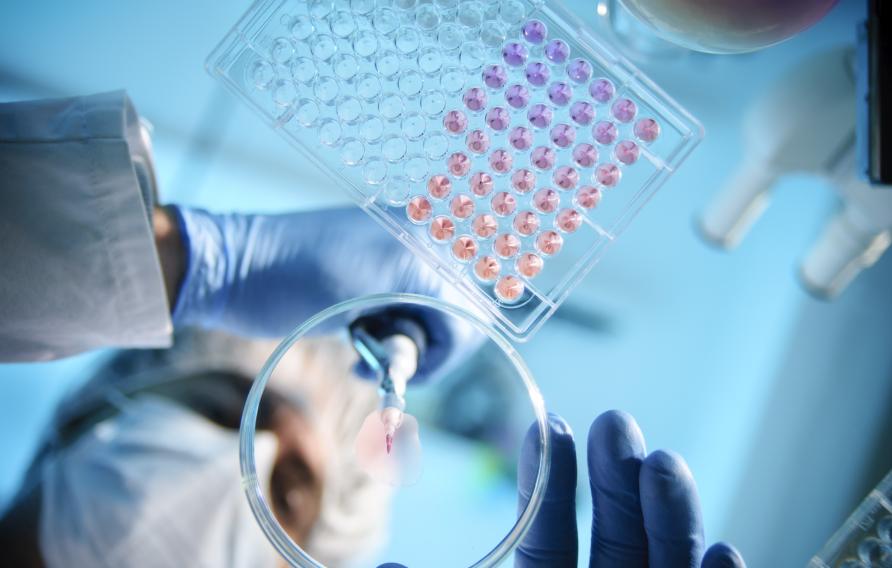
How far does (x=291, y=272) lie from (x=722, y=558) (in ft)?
2.06

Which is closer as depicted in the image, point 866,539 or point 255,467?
point 255,467

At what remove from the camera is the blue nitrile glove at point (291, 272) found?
841 millimetres

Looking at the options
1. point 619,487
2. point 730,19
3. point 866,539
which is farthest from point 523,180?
point 866,539

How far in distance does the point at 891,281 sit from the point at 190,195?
1.32 meters

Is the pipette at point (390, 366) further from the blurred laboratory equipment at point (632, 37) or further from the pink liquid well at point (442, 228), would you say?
the blurred laboratory equipment at point (632, 37)

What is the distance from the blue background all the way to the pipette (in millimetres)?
491

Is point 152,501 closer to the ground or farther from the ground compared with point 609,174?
closer to the ground

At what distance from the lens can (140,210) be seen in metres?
0.70

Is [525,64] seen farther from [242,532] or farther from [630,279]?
[242,532]

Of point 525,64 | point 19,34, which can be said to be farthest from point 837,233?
point 19,34

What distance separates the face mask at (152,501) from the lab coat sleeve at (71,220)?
33cm

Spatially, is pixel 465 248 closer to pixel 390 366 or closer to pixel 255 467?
pixel 390 366

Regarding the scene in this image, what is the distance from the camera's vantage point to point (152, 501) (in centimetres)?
97

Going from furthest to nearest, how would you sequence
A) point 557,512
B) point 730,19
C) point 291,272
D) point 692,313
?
point 692,313 < point 291,272 < point 557,512 < point 730,19
